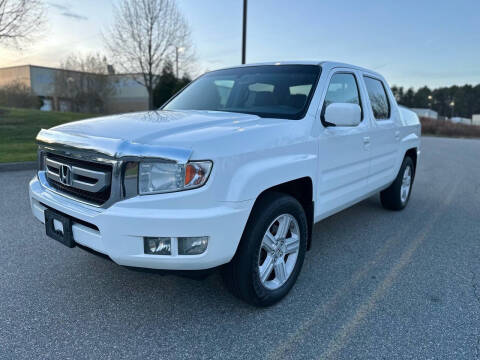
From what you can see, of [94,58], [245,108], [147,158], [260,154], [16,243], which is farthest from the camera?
[94,58]

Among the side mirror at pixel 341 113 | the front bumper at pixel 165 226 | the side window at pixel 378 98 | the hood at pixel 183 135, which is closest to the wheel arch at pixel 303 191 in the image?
the hood at pixel 183 135

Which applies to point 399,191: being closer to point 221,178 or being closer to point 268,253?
point 268,253

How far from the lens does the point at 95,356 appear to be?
7.21ft

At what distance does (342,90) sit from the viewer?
3.69m

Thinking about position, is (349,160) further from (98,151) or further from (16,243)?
(16,243)

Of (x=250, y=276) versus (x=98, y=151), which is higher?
(x=98, y=151)

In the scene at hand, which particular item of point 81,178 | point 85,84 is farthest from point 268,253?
point 85,84

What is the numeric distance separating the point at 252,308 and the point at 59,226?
1499 millimetres

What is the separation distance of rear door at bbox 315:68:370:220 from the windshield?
23 centimetres

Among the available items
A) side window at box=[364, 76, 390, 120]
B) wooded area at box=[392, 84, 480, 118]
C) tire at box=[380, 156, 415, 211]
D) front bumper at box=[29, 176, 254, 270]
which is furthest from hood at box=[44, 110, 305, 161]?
wooded area at box=[392, 84, 480, 118]

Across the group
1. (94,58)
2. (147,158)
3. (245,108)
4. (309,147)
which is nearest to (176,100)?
(245,108)

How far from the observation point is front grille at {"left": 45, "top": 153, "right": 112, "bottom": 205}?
7.49ft

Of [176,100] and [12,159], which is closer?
[176,100]

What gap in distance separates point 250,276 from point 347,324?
76cm
